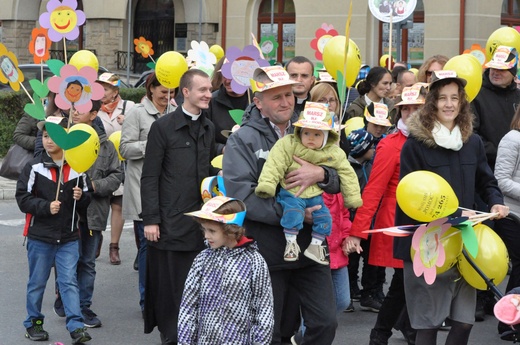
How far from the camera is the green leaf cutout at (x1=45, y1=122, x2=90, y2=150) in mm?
6957

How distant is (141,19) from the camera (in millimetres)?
31078

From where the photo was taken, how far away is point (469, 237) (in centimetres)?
547

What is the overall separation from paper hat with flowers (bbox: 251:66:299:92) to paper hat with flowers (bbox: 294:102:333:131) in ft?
0.67

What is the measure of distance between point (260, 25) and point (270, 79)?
2303cm

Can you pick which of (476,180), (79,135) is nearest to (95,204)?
(79,135)

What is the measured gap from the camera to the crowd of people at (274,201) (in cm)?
536

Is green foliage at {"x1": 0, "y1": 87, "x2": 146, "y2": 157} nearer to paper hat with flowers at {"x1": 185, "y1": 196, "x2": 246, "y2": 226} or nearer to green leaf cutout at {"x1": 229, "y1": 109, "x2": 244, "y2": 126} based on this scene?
green leaf cutout at {"x1": 229, "y1": 109, "x2": 244, "y2": 126}

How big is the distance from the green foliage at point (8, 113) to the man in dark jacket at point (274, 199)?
1193 centimetres

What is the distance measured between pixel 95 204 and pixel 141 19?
2342 centimetres

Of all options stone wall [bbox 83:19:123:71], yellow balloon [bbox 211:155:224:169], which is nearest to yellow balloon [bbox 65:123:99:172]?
yellow balloon [bbox 211:155:224:169]

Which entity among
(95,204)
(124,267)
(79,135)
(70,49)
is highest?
(70,49)

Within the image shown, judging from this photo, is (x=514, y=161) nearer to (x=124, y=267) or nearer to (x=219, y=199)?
(x=219, y=199)

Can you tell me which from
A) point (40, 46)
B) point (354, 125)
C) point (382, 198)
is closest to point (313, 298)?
point (382, 198)

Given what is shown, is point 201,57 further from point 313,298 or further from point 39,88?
point 313,298
